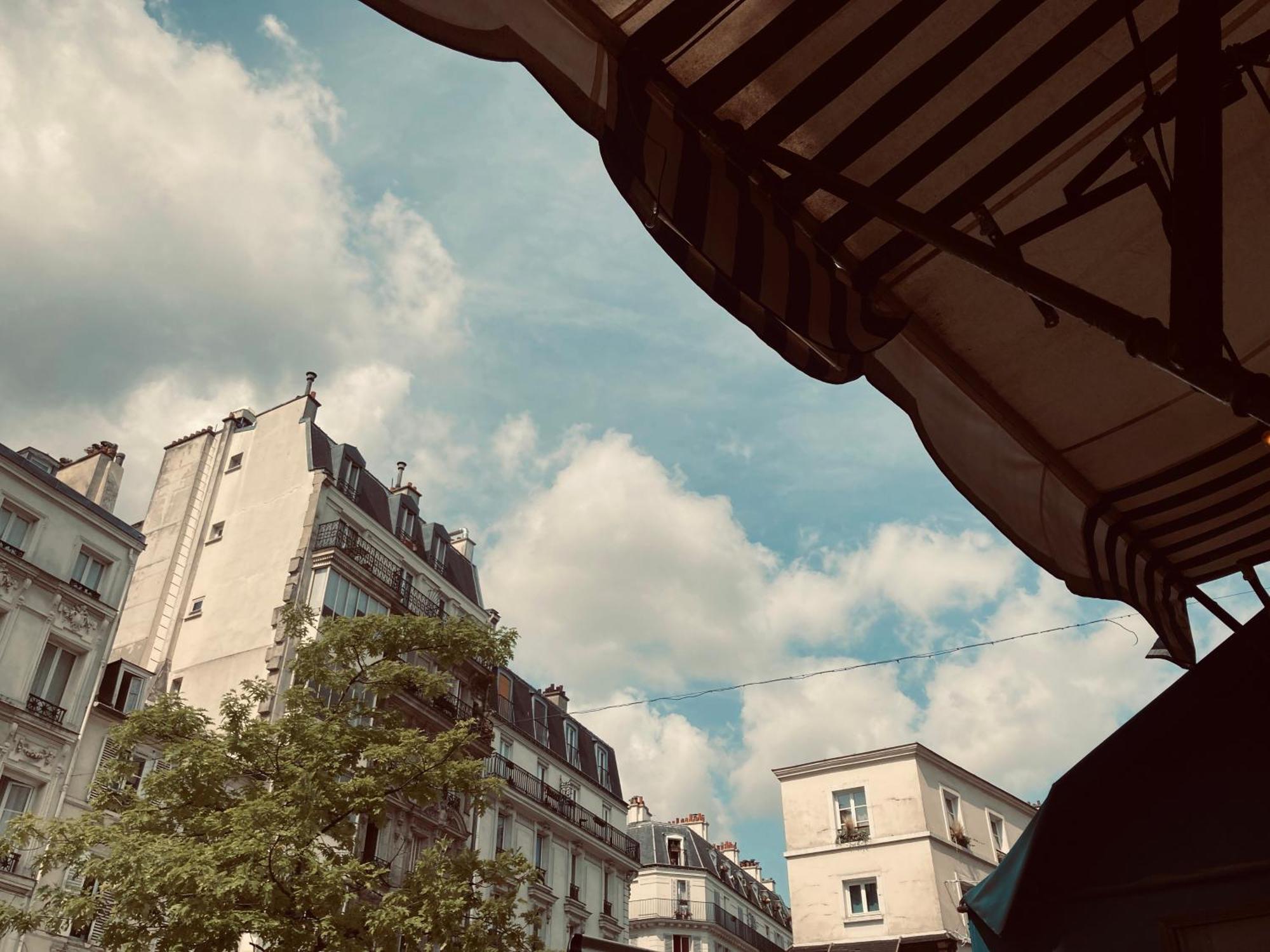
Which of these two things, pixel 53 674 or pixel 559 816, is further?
pixel 559 816

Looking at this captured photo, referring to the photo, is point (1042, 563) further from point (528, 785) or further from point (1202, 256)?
point (528, 785)

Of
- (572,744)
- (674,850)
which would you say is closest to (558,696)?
(572,744)

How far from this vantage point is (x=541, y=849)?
38656 millimetres

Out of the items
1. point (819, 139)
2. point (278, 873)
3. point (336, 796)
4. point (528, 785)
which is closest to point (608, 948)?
point (819, 139)

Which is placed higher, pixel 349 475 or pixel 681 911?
pixel 349 475

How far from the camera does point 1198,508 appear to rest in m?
4.44

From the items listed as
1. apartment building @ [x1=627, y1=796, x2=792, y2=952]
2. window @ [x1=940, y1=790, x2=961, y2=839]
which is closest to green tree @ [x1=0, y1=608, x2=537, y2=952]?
window @ [x1=940, y1=790, x2=961, y2=839]

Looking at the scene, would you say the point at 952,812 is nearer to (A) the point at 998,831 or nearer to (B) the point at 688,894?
(A) the point at 998,831

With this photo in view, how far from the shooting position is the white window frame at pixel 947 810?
37.3 metres

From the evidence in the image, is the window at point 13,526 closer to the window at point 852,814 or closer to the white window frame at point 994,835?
the window at point 852,814

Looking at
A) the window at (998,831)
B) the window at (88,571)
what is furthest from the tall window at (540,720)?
the window at (88,571)

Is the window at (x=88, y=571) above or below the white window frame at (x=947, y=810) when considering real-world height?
above

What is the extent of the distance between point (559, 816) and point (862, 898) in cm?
1281

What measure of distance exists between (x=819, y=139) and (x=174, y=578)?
35192mm
